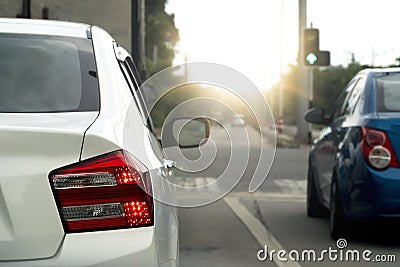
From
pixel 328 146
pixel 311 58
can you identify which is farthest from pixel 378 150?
pixel 311 58

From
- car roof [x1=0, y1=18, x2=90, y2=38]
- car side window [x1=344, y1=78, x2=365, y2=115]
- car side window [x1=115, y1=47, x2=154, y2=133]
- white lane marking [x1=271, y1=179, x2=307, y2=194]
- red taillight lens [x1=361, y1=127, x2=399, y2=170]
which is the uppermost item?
car roof [x1=0, y1=18, x2=90, y2=38]

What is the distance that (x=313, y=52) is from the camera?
22219 mm

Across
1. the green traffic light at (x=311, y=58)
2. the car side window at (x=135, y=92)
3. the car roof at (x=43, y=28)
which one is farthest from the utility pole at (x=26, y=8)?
the green traffic light at (x=311, y=58)

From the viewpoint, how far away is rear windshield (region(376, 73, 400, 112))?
748 centimetres

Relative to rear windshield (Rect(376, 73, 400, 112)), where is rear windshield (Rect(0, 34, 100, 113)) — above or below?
above

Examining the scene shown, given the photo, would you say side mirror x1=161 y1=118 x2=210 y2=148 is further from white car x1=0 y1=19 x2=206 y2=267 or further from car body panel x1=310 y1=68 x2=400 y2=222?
car body panel x1=310 y1=68 x2=400 y2=222

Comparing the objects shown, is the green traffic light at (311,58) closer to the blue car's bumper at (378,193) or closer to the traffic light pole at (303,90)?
the traffic light pole at (303,90)

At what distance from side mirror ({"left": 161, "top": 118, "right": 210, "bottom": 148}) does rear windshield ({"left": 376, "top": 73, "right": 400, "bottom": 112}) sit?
10.6 ft

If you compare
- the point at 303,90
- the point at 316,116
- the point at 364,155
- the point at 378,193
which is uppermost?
the point at 316,116

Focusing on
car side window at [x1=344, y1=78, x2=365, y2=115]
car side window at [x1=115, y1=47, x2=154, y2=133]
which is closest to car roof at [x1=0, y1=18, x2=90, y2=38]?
car side window at [x1=115, y1=47, x2=154, y2=133]

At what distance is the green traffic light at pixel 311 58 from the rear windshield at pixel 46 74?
18.8 meters

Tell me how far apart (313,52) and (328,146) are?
13.8 metres

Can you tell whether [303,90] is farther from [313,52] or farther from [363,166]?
[363,166]

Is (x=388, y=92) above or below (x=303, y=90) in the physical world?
above
